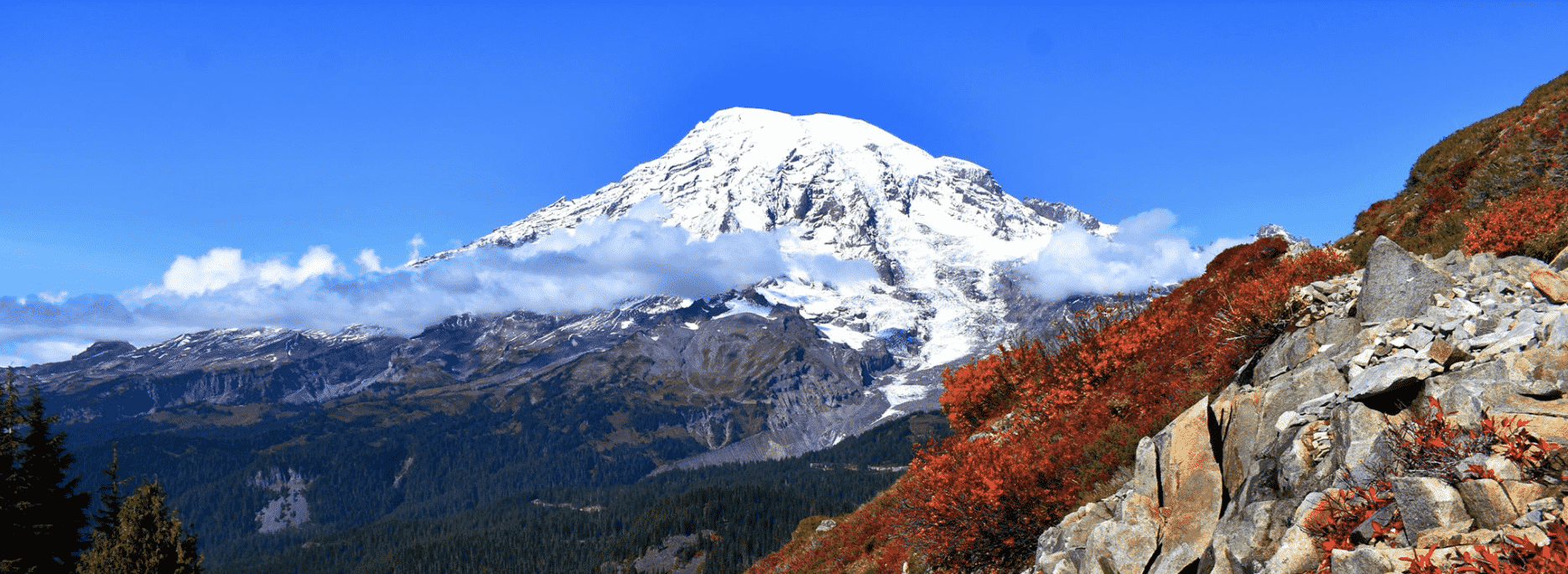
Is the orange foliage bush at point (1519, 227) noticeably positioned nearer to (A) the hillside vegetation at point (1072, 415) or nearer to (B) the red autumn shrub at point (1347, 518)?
(A) the hillside vegetation at point (1072, 415)

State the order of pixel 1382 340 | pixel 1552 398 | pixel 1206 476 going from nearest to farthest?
pixel 1552 398, pixel 1382 340, pixel 1206 476

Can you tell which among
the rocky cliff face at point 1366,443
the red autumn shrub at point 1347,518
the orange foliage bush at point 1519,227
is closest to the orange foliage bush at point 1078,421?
the rocky cliff face at point 1366,443

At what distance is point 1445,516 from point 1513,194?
2188cm

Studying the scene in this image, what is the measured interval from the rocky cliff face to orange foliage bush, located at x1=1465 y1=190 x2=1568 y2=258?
2.67 m

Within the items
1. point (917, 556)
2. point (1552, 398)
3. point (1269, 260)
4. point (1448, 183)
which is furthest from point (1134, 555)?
point (1448, 183)

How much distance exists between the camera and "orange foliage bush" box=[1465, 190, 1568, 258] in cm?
1557

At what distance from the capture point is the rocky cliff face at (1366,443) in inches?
307

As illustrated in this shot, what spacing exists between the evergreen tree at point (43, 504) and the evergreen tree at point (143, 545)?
6.74 meters

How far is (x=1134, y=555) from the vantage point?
1241cm

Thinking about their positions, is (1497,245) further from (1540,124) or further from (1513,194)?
(1540,124)

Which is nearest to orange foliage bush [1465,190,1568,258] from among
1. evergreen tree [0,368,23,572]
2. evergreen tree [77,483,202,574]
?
evergreen tree [77,483,202,574]

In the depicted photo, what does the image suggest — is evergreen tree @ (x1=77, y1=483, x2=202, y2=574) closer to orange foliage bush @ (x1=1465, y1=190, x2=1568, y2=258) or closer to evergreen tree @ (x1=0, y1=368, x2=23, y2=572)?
evergreen tree @ (x1=0, y1=368, x2=23, y2=572)

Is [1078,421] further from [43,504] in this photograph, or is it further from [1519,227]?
[43,504]

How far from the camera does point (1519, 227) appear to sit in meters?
16.1
